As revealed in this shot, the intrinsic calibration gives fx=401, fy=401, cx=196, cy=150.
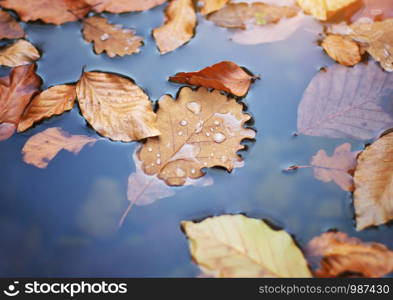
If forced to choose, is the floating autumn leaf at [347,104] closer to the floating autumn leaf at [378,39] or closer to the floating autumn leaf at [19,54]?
the floating autumn leaf at [378,39]

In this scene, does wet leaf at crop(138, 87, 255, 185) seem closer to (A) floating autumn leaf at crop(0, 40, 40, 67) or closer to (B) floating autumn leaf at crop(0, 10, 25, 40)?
(A) floating autumn leaf at crop(0, 40, 40, 67)

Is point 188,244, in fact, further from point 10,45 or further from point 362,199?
point 10,45

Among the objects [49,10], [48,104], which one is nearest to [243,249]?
[48,104]

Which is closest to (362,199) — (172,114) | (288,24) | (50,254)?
(172,114)

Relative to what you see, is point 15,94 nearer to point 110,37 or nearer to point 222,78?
point 110,37

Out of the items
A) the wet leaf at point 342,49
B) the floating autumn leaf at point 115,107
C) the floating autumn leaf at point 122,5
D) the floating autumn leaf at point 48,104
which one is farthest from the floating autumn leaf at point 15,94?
the wet leaf at point 342,49
